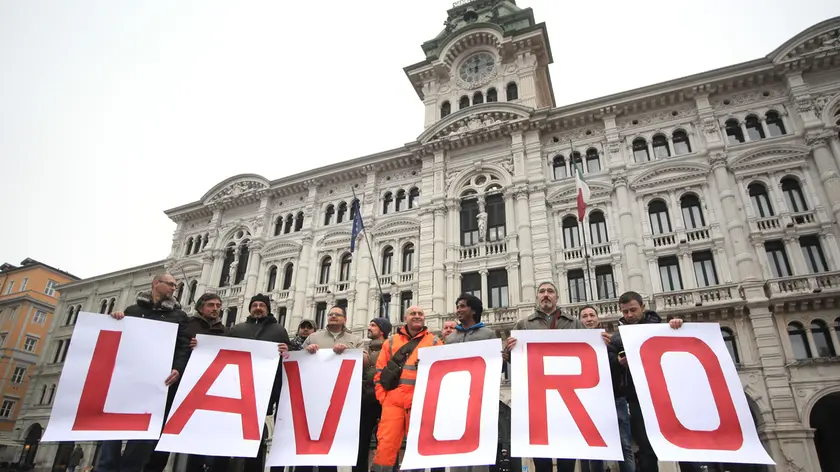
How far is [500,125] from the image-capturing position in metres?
A: 26.2

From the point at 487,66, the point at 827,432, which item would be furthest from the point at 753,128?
the point at 487,66

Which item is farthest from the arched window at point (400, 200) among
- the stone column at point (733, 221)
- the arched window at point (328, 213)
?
the stone column at point (733, 221)

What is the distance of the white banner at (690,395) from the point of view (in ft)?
17.5

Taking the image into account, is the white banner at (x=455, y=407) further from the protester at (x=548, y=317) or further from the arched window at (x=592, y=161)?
the arched window at (x=592, y=161)

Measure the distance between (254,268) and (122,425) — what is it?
A: 1000 inches

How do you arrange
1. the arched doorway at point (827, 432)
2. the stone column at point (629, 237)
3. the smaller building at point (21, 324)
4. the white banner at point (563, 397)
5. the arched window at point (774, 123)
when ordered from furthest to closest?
the smaller building at point (21, 324), the arched window at point (774, 123), the stone column at point (629, 237), the arched doorway at point (827, 432), the white banner at point (563, 397)

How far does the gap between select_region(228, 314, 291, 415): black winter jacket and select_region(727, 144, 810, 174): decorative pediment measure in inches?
865

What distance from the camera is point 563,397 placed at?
5980 millimetres

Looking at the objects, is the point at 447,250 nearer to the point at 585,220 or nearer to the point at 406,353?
the point at 585,220

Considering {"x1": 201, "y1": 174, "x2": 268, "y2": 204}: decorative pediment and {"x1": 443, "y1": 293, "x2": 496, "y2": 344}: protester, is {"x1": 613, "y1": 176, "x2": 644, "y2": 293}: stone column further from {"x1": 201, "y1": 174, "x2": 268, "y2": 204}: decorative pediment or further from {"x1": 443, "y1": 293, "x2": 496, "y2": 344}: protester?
{"x1": 201, "y1": 174, "x2": 268, "y2": 204}: decorative pediment

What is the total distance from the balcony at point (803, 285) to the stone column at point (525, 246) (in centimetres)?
919

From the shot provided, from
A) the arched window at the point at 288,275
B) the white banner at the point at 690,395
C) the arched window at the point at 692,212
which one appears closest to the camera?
the white banner at the point at 690,395

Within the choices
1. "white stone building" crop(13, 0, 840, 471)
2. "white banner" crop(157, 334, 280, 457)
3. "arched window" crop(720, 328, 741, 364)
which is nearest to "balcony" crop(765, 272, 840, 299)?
"white stone building" crop(13, 0, 840, 471)

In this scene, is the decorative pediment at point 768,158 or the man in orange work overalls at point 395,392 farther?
the decorative pediment at point 768,158
